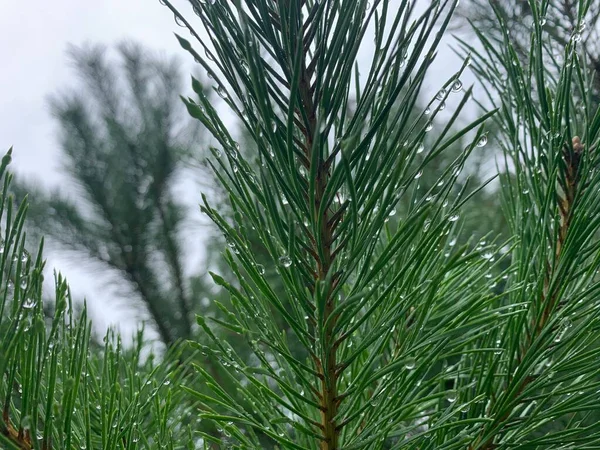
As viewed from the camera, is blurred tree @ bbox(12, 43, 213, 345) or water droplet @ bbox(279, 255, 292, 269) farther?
blurred tree @ bbox(12, 43, 213, 345)

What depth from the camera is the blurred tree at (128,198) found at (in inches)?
68.5

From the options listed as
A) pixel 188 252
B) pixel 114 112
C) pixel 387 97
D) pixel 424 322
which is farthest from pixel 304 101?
pixel 114 112

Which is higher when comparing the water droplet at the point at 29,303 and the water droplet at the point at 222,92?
the water droplet at the point at 222,92

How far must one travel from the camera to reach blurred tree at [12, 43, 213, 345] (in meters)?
1.74

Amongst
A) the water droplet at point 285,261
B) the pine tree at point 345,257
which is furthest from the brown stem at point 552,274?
the water droplet at point 285,261

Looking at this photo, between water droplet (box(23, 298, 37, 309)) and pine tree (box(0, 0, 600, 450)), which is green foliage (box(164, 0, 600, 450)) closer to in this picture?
pine tree (box(0, 0, 600, 450))

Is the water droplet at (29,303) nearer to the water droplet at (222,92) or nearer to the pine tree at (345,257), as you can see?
the pine tree at (345,257)

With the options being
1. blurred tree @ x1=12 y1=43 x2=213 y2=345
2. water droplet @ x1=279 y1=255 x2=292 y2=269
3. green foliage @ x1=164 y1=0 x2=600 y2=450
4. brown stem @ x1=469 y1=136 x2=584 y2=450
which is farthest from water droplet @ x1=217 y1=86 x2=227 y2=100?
blurred tree @ x1=12 y1=43 x2=213 y2=345

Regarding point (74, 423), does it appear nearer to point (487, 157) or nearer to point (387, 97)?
point (387, 97)

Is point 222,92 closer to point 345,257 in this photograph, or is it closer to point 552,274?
point 345,257

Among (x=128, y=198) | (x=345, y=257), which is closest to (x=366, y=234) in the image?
(x=345, y=257)

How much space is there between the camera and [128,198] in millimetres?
1770

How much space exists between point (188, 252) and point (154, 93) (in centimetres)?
59

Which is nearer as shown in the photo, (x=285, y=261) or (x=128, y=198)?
(x=285, y=261)
